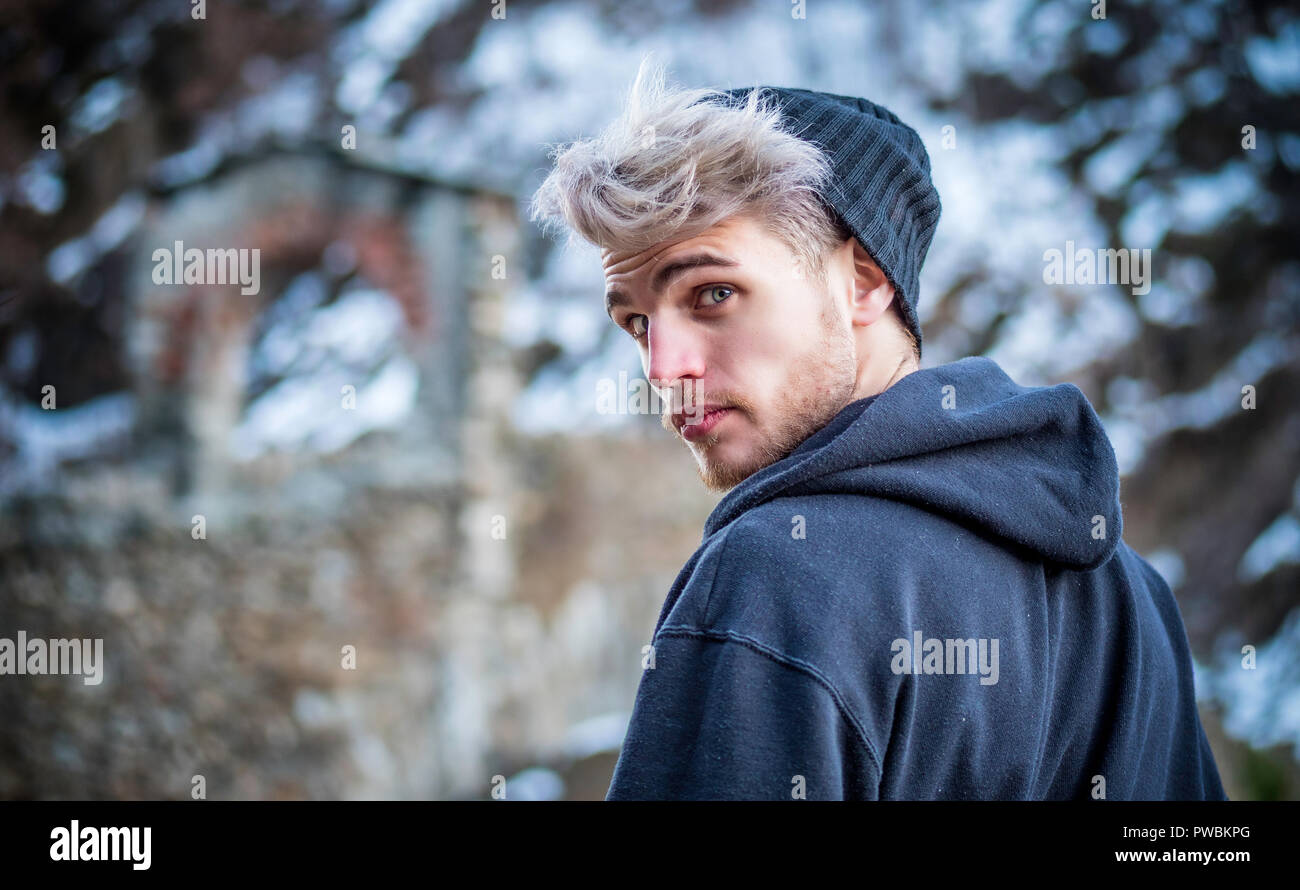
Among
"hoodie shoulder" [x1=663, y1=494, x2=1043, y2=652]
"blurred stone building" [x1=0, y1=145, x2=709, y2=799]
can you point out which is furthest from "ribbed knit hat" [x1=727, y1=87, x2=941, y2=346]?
"blurred stone building" [x1=0, y1=145, x2=709, y2=799]

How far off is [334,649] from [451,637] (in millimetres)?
949

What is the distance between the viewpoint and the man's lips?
4.71ft

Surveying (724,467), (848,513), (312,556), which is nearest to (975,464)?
(848,513)

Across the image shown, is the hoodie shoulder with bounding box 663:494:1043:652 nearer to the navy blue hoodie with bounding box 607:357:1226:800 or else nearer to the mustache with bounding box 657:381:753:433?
the navy blue hoodie with bounding box 607:357:1226:800

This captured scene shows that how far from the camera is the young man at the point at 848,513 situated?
1.11m

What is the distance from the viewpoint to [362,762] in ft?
28.3

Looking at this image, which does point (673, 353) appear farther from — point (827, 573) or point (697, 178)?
point (827, 573)

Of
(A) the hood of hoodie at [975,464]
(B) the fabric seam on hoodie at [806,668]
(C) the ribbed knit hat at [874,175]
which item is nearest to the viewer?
(B) the fabric seam on hoodie at [806,668]

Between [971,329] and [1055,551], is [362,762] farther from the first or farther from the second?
[1055,551]

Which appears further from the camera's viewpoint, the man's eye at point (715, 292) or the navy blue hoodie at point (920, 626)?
the man's eye at point (715, 292)

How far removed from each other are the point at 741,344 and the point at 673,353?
92 millimetres

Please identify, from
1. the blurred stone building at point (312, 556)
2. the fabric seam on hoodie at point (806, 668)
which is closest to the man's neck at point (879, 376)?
the fabric seam on hoodie at point (806, 668)

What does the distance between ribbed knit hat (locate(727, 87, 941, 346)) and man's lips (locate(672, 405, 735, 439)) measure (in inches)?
12.3

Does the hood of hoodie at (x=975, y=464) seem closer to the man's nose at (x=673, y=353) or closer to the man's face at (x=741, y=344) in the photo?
the man's face at (x=741, y=344)
